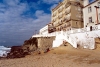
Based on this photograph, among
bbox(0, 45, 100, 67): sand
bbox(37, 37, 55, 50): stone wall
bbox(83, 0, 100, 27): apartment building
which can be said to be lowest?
bbox(0, 45, 100, 67): sand

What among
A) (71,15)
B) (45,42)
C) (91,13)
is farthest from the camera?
(71,15)

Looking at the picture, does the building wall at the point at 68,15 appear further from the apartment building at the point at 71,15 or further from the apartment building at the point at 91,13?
the apartment building at the point at 91,13

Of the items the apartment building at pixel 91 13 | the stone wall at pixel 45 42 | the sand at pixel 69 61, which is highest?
the apartment building at pixel 91 13

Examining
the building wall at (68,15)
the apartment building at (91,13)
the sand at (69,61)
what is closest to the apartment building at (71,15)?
the building wall at (68,15)

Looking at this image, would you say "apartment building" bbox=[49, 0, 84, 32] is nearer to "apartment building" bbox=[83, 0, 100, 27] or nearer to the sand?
"apartment building" bbox=[83, 0, 100, 27]

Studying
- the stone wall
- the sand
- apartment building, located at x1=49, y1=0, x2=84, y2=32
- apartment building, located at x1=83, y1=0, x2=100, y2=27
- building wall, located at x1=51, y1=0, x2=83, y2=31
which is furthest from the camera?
building wall, located at x1=51, y1=0, x2=83, y2=31

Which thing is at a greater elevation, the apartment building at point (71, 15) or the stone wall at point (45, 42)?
the apartment building at point (71, 15)

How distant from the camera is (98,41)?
18094 millimetres

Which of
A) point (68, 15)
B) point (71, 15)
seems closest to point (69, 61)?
point (71, 15)

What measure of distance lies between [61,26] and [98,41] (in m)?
29.8

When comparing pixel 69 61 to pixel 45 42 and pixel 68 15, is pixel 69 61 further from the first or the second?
pixel 68 15

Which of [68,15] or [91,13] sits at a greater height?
[68,15]

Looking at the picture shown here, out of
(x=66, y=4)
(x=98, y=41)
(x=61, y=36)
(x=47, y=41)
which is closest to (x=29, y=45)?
(x=47, y=41)

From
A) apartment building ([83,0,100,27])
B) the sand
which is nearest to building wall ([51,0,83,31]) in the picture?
apartment building ([83,0,100,27])
